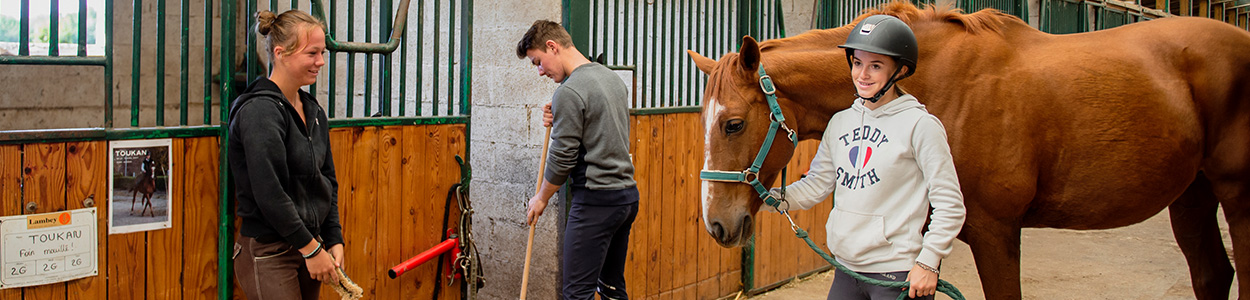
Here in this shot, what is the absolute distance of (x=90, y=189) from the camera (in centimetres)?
232

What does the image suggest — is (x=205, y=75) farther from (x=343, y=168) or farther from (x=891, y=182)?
(x=891, y=182)

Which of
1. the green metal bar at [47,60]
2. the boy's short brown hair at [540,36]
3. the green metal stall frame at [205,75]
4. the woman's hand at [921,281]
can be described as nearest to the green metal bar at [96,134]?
the green metal stall frame at [205,75]

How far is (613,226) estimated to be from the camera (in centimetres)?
319

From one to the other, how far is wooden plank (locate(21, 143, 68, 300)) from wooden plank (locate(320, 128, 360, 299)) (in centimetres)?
79

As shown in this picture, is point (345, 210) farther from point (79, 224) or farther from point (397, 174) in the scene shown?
point (79, 224)

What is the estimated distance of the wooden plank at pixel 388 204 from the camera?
3.03 meters

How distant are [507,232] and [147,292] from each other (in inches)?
76.4

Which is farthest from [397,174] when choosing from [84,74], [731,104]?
[84,74]

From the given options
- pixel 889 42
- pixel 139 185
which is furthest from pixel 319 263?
pixel 889 42

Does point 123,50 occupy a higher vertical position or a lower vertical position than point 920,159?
higher

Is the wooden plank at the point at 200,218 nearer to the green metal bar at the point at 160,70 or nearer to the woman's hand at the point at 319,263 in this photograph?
the green metal bar at the point at 160,70

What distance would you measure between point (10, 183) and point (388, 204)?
117cm

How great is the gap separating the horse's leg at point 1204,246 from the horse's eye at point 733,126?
2397 mm

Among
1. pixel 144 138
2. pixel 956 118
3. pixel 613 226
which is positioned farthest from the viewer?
pixel 613 226
